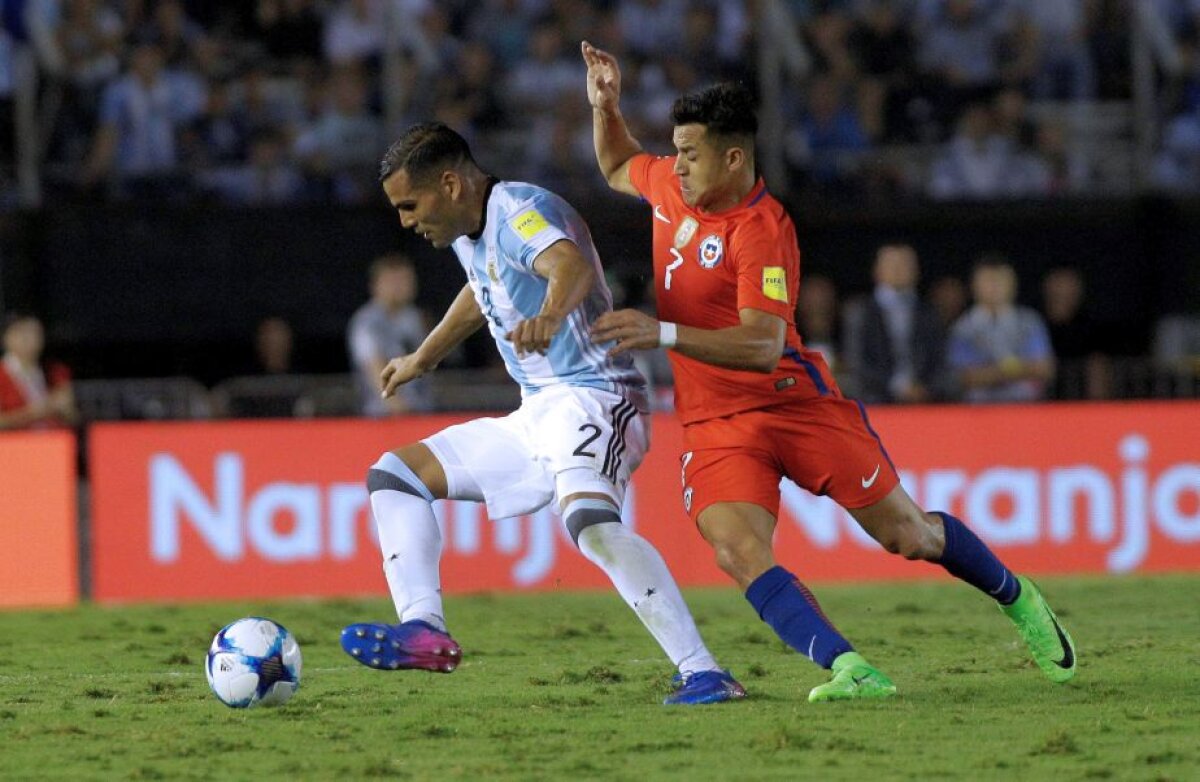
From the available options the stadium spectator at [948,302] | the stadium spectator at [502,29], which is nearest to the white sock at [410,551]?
the stadium spectator at [948,302]

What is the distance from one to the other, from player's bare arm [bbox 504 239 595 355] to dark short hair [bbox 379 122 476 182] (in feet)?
1.68

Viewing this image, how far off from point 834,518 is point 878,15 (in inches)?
236

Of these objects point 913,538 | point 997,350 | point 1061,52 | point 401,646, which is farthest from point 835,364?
point 401,646

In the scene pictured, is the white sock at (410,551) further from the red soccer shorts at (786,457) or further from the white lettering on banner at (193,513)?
the white lettering on banner at (193,513)

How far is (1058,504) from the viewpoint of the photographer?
Result: 13133 mm

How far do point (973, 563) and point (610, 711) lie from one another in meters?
1.50

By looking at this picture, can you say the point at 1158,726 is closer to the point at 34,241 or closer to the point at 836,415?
the point at 836,415

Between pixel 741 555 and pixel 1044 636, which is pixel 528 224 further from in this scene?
pixel 1044 636

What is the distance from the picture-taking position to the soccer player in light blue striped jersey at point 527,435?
22.7 ft

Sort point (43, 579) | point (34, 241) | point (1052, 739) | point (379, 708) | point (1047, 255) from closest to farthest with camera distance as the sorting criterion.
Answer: point (1052, 739), point (379, 708), point (43, 579), point (34, 241), point (1047, 255)

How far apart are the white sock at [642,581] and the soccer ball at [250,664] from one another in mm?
1129

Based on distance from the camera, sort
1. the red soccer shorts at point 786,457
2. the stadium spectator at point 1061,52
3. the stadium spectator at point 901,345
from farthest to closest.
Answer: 1. the stadium spectator at point 1061,52
2. the stadium spectator at point 901,345
3. the red soccer shorts at point 786,457

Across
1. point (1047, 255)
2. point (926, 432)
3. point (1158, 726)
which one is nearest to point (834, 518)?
point (926, 432)

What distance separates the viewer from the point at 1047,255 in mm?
17422
